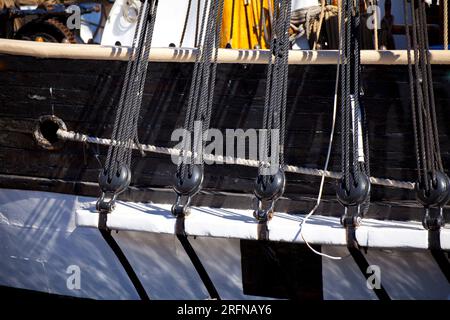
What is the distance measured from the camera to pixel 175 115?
3.13m

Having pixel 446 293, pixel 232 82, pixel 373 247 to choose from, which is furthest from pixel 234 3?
pixel 446 293

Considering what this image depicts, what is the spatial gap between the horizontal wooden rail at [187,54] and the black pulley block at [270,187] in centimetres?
62

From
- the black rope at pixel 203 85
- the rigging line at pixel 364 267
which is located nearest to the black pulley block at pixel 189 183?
the black rope at pixel 203 85

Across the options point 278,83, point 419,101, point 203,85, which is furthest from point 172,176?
point 419,101

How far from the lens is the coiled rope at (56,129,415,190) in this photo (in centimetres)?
287

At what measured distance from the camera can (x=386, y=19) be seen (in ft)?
11.6

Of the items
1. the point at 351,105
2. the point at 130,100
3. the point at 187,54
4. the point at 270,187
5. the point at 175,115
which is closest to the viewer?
the point at 270,187

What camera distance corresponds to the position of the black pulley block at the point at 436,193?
253cm

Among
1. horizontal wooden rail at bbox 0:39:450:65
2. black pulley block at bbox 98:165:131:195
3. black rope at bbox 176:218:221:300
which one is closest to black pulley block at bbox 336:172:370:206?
horizontal wooden rail at bbox 0:39:450:65

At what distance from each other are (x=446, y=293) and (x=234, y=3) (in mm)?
2014

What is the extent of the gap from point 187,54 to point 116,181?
0.73 metres

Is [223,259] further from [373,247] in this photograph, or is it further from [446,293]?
[446,293]

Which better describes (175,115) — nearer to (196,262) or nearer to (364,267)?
(196,262)

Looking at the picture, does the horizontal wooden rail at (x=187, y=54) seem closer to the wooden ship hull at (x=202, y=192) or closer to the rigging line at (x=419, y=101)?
the wooden ship hull at (x=202, y=192)
